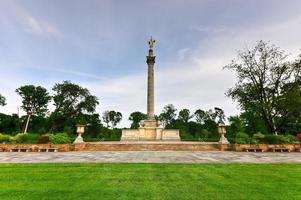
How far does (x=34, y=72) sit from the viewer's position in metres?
28.0

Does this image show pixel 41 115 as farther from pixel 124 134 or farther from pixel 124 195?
pixel 124 195

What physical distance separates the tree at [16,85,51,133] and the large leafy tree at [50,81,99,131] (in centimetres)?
286

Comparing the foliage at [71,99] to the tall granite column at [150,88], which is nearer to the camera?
the tall granite column at [150,88]

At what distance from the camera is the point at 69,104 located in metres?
57.0

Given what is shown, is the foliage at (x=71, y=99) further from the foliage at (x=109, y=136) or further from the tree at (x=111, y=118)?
the tree at (x=111, y=118)

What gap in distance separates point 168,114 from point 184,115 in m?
7.62

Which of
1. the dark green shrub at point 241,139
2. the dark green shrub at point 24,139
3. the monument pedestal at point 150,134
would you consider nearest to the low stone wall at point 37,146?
the dark green shrub at point 24,139

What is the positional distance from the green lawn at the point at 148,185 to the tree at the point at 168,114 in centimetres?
8594

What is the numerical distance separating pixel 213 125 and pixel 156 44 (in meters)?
41.9

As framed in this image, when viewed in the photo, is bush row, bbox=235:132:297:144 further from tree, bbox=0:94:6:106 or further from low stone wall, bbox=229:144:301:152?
tree, bbox=0:94:6:106

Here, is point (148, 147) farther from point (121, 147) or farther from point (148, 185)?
point (148, 185)

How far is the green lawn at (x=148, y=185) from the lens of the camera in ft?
17.5

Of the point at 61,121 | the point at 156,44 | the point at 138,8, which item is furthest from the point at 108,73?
the point at 61,121

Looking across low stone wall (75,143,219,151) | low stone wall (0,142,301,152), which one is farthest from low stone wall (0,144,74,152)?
low stone wall (75,143,219,151)
